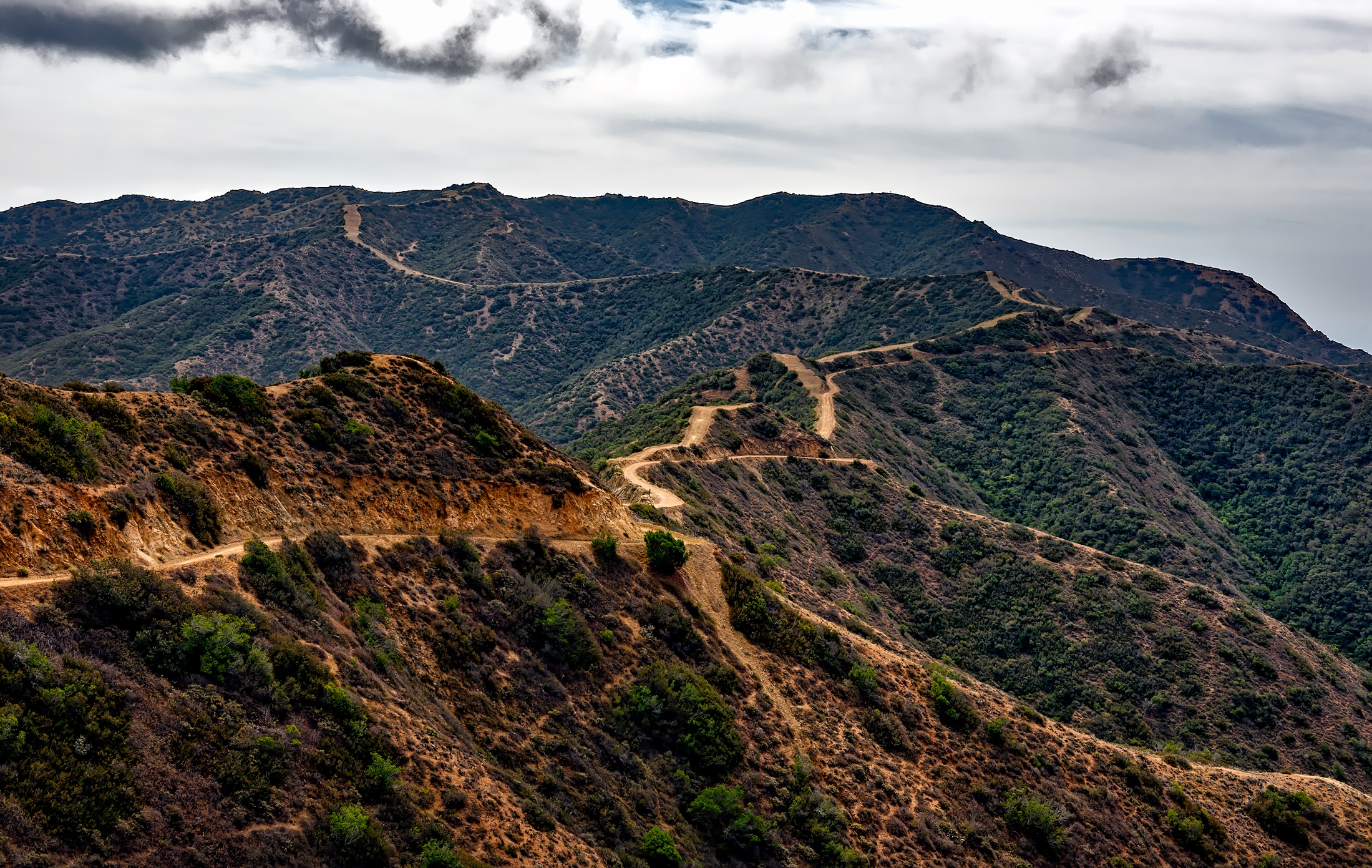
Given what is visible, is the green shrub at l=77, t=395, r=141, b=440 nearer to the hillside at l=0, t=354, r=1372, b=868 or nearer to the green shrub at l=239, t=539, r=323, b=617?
the hillside at l=0, t=354, r=1372, b=868

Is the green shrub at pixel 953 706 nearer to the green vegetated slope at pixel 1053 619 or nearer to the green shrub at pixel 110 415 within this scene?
the green vegetated slope at pixel 1053 619

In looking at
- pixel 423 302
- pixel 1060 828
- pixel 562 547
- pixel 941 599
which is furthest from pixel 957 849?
pixel 423 302

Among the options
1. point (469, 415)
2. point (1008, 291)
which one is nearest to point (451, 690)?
point (469, 415)

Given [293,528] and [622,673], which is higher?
[293,528]

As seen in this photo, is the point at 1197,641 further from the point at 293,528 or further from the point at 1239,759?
the point at 293,528

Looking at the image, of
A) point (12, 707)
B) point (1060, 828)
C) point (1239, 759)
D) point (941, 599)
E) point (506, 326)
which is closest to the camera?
point (12, 707)

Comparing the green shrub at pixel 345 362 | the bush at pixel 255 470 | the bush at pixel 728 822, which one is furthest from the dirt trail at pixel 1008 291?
the bush at pixel 255 470

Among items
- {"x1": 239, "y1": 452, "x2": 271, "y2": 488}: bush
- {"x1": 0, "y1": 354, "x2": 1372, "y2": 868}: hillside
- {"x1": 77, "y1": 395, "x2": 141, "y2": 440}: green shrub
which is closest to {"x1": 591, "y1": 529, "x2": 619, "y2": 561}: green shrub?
{"x1": 0, "y1": 354, "x2": 1372, "y2": 868}: hillside
